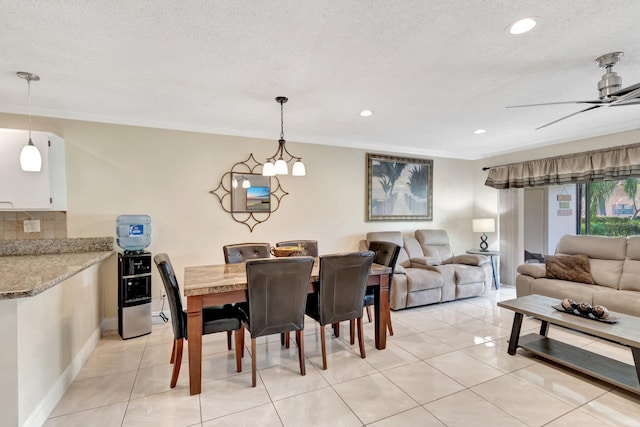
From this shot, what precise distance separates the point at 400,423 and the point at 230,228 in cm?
290

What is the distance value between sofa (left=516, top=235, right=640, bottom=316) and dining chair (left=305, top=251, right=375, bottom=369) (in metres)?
2.52

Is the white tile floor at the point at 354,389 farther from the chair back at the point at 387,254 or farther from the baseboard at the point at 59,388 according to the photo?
the chair back at the point at 387,254

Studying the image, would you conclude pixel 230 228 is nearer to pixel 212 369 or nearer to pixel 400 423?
pixel 212 369

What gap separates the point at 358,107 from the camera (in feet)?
→ 10.3

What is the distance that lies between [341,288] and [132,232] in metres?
2.38

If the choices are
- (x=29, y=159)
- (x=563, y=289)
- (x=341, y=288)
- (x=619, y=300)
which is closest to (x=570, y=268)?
(x=563, y=289)

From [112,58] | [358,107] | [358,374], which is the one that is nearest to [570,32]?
[358,107]

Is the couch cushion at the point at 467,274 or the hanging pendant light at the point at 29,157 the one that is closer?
the hanging pendant light at the point at 29,157

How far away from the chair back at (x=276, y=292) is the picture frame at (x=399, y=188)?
2.69 metres

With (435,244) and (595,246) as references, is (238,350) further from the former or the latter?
(595,246)

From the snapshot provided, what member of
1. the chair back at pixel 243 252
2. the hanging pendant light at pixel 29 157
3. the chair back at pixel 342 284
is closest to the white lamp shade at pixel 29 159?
the hanging pendant light at pixel 29 157

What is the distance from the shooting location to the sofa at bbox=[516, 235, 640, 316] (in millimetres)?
3166

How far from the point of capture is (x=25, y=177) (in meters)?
2.81

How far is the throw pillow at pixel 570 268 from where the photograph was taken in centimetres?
357
